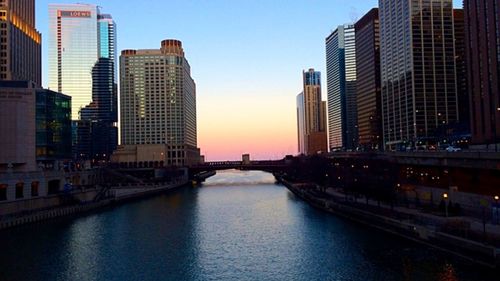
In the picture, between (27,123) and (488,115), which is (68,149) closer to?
(27,123)

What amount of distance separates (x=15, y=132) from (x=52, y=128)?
2791 centimetres

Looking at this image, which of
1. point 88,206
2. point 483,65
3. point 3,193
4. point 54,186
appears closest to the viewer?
point 3,193

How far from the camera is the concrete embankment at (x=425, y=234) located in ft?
127

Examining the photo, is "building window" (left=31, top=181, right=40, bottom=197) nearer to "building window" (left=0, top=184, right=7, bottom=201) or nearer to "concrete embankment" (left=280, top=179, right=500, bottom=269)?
"building window" (left=0, top=184, right=7, bottom=201)

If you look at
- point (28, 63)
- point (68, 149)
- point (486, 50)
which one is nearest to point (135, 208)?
point (68, 149)

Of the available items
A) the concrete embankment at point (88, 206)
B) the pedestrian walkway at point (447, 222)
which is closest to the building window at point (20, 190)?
the concrete embankment at point (88, 206)

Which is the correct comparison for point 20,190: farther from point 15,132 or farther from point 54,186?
point 54,186

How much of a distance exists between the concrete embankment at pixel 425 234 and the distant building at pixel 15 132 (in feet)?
198

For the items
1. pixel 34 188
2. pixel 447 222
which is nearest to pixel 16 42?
pixel 34 188

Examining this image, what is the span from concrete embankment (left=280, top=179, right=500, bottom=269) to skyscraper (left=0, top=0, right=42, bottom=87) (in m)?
140

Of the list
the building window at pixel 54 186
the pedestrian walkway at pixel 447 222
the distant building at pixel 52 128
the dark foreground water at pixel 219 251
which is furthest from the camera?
the distant building at pixel 52 128

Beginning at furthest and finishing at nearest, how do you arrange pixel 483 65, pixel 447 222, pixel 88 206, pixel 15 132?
1. pixel 483 65
2. pixel 15 132
3. pixel 88 206
4. pixel 447 222

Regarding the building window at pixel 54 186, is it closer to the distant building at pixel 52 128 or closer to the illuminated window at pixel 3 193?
the distant building at pixel 52 128

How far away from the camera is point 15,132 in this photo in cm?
9631
